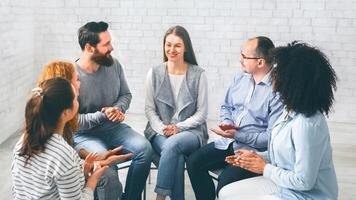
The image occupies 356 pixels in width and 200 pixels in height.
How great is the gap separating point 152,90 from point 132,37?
7.59 feet

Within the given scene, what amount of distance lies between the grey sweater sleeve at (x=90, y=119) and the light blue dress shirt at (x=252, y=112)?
0.76 m

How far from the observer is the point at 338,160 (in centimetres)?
443

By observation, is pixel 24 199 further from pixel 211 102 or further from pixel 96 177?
pixel 211 102

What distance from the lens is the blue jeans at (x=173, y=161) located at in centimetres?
303

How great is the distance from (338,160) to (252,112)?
5.87ft

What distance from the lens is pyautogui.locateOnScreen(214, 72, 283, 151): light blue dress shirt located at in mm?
2932

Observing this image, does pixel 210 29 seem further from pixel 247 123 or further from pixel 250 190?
pixel 250 190

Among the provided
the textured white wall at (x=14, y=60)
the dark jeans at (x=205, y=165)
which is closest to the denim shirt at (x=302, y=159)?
the dark jeans at (x=205, y=165)

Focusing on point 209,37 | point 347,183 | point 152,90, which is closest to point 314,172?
point 152,90

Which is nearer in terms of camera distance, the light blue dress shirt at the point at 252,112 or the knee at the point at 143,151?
the light blue dress shirt at the point at 252,112

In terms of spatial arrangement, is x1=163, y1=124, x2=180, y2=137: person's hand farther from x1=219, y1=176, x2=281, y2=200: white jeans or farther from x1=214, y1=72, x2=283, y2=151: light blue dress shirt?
x1=219, y1=176, x2=281, y2=200: white jeans

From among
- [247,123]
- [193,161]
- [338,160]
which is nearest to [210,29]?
[338,160]

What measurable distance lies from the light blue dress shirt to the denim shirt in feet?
1.99

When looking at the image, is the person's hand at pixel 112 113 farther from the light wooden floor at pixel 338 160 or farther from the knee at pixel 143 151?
the light wooden floor at pixel 338 160
